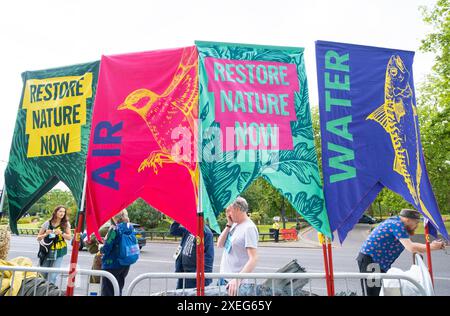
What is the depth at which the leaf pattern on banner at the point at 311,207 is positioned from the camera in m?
2.96

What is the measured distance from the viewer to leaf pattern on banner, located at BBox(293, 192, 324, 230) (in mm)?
2963

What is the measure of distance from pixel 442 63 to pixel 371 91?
40.9 feet

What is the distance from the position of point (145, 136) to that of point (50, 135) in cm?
108

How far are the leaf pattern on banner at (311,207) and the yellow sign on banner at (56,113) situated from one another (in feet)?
7.28

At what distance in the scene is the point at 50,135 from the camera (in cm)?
324

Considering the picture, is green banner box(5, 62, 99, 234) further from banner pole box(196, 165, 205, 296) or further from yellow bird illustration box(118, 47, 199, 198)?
banner pole box(196, 165, 205, 296)

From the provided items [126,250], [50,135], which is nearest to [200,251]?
[126,250]

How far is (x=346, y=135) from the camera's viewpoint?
3.19 metres

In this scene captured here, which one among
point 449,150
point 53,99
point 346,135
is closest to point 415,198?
point 346,135

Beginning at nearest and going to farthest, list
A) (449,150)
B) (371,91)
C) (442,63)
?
1. (371,91)
2. (442,63)
3. (449,150)
